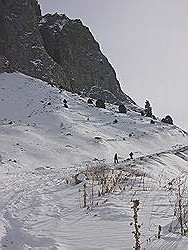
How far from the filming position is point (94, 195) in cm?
844

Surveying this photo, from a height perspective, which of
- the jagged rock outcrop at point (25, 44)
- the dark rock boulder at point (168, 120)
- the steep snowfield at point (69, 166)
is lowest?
the steep snowfield at point (69, 166)

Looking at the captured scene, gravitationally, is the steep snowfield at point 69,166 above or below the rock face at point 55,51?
below

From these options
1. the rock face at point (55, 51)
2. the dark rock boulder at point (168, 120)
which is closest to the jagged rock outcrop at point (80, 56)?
the rock face at point (55, 51)

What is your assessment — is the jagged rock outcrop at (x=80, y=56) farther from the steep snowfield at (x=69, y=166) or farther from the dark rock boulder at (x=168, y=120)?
the steep snowfield at (x=69, y=166)

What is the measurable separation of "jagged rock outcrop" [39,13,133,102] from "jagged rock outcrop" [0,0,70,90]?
172 inches

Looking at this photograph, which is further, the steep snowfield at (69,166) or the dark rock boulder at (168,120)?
the dark rock boulder at (168,120)

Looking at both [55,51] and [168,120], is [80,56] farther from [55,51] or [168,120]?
[168,120]

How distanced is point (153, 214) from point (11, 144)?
59.2ft

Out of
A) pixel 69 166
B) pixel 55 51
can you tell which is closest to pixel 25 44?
pixel 55 51

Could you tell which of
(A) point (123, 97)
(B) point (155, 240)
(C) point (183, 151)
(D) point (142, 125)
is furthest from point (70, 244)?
(A) point (123, 97)

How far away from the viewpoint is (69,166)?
821 inches

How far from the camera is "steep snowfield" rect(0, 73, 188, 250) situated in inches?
232

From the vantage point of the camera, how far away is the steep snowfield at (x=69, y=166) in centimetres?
588

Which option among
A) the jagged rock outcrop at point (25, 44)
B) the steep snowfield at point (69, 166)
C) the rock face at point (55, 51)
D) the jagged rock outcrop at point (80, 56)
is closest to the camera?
the steep snowfield at point (69, 166)
